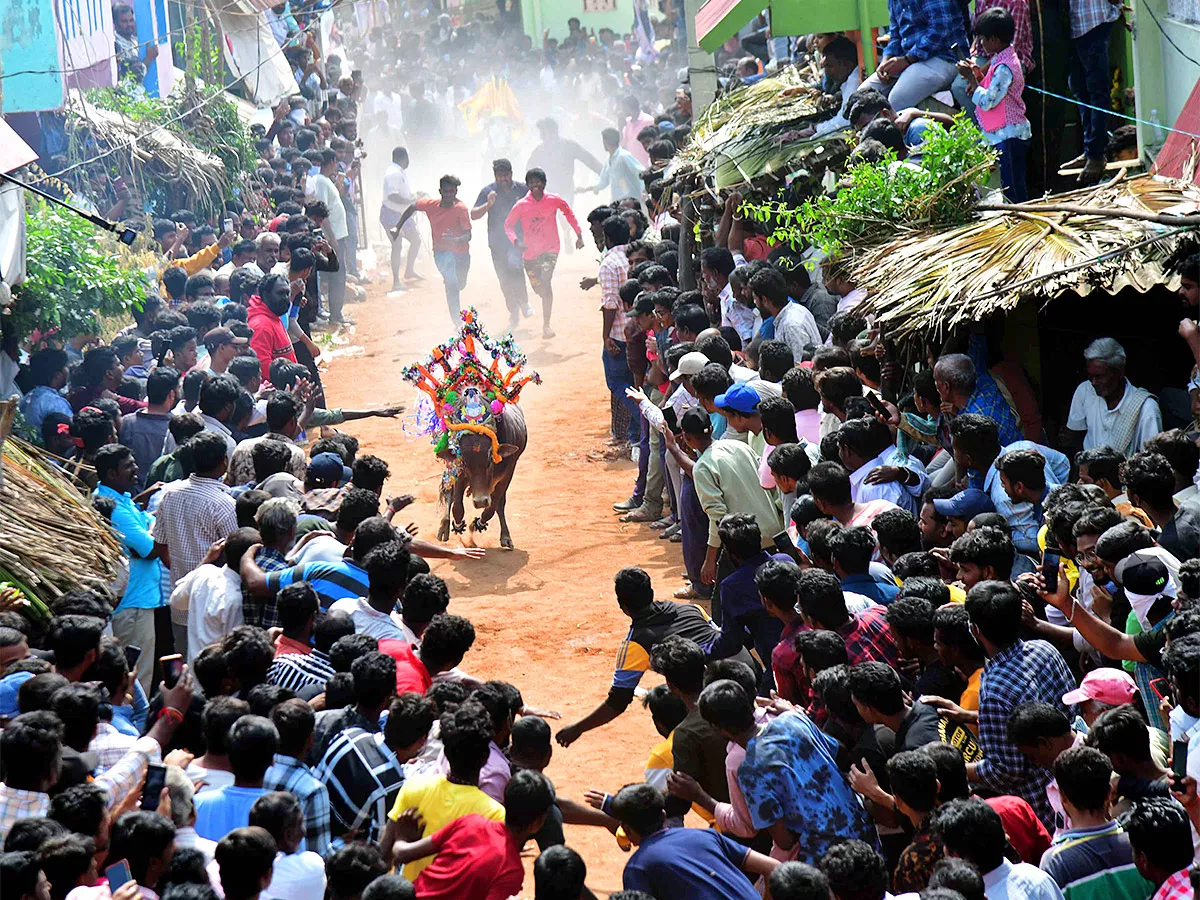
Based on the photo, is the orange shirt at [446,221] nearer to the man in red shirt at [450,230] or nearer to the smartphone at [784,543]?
the man in red shirt at [450,230]

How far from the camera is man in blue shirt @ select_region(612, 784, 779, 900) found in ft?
14.3

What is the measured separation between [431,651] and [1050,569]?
2.65 meters

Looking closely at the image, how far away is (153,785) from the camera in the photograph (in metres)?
4.91

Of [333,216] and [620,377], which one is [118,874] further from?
[333,216]

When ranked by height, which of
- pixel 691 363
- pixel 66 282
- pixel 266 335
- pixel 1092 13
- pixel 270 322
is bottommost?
pixel 691 363

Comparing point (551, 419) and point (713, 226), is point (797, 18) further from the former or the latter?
point (551, 419)

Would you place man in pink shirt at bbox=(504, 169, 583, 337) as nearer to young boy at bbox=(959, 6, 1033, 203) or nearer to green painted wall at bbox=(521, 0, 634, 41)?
young boy at bbox=(959, 6, 1033, 203)

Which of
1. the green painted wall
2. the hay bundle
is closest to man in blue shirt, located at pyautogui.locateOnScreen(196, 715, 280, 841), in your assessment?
the hay bundle

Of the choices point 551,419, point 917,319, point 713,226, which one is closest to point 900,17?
point 713,226

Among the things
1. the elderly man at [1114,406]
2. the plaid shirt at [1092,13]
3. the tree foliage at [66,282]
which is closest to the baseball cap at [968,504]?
the elderly man at [1114,406]

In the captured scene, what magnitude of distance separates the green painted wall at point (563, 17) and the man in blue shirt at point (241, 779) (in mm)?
32607

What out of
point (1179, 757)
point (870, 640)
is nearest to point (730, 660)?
point (870, 640)

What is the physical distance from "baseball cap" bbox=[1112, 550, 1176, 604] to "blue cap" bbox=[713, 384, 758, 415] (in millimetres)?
3238

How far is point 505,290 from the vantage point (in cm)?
1883
